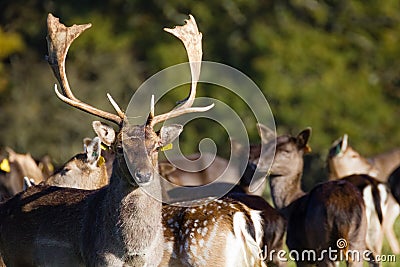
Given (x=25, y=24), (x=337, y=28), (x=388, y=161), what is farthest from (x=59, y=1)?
(x=388, y=161)

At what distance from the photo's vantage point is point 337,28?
1134 inches

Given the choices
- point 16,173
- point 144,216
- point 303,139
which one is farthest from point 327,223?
point 16,173

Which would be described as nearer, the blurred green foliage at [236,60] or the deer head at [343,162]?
the deer head at [343,162]

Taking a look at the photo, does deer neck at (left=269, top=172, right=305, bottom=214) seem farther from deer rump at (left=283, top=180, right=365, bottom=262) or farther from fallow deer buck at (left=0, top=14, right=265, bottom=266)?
fallow deer buck at (left=0, top=14, right=265, bottom=266)

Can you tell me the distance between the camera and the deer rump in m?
8.60

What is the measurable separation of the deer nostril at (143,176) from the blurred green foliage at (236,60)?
18.4 m

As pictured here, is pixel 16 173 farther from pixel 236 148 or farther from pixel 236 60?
pixel 236 60

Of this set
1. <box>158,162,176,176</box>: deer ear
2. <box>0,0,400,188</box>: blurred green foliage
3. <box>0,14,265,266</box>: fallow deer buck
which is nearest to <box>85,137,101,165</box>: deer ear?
<box>0,14,265,266</box>: fallow deer buck

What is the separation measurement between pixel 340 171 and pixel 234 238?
19.1 feet

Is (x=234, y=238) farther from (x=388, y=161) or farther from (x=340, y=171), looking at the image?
(x=388, y=161)

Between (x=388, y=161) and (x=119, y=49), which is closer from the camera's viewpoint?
(x=388, y=161)

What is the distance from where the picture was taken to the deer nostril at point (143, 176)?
22.9 feet

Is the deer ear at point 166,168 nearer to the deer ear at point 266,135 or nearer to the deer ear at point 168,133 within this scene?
the deer ear at point 266,135

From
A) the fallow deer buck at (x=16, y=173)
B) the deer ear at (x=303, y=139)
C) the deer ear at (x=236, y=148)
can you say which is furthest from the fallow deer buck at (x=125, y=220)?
the fallow deer buck at (x=16, y=173)
